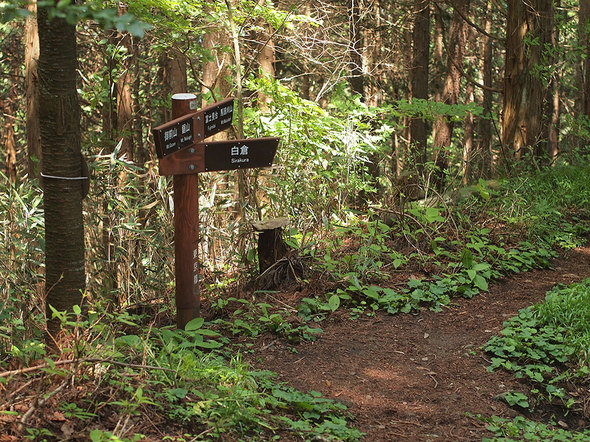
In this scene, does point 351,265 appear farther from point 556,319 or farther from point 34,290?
point 34,290

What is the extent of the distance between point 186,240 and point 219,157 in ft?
2.39

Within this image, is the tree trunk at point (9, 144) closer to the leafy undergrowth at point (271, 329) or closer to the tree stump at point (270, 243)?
the leafy undergrowth at point (271, 329)

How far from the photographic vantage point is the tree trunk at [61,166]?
3936 millimetres

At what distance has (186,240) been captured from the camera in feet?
17.5

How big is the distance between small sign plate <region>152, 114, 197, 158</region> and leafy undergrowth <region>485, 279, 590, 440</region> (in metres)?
2.95

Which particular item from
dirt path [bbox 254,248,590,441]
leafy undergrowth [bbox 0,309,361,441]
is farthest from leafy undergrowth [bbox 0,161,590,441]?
dirt path [bbox 254,248,590,441]

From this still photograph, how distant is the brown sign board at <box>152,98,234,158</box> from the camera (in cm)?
489

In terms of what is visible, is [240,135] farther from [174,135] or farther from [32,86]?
[32,86]

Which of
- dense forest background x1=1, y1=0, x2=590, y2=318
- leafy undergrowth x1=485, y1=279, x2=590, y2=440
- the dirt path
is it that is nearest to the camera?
the dirt path

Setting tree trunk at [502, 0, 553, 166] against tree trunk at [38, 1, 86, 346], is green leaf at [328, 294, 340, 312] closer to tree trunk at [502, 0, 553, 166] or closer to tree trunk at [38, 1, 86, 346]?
tree trunk at [38, 1, 86, 346]

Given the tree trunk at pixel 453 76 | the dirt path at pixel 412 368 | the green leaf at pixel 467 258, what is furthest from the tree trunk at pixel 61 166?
the tree trunk at pixel 453 76

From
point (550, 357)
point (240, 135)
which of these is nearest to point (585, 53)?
point (240, 135)

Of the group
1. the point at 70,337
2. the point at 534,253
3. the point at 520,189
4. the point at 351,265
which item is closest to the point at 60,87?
the point at 70,337

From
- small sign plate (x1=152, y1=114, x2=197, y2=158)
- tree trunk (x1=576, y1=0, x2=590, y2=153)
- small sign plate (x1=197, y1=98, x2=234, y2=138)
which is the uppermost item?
tree trunk (x1=576, y1=0, x2=590, y2=153)
